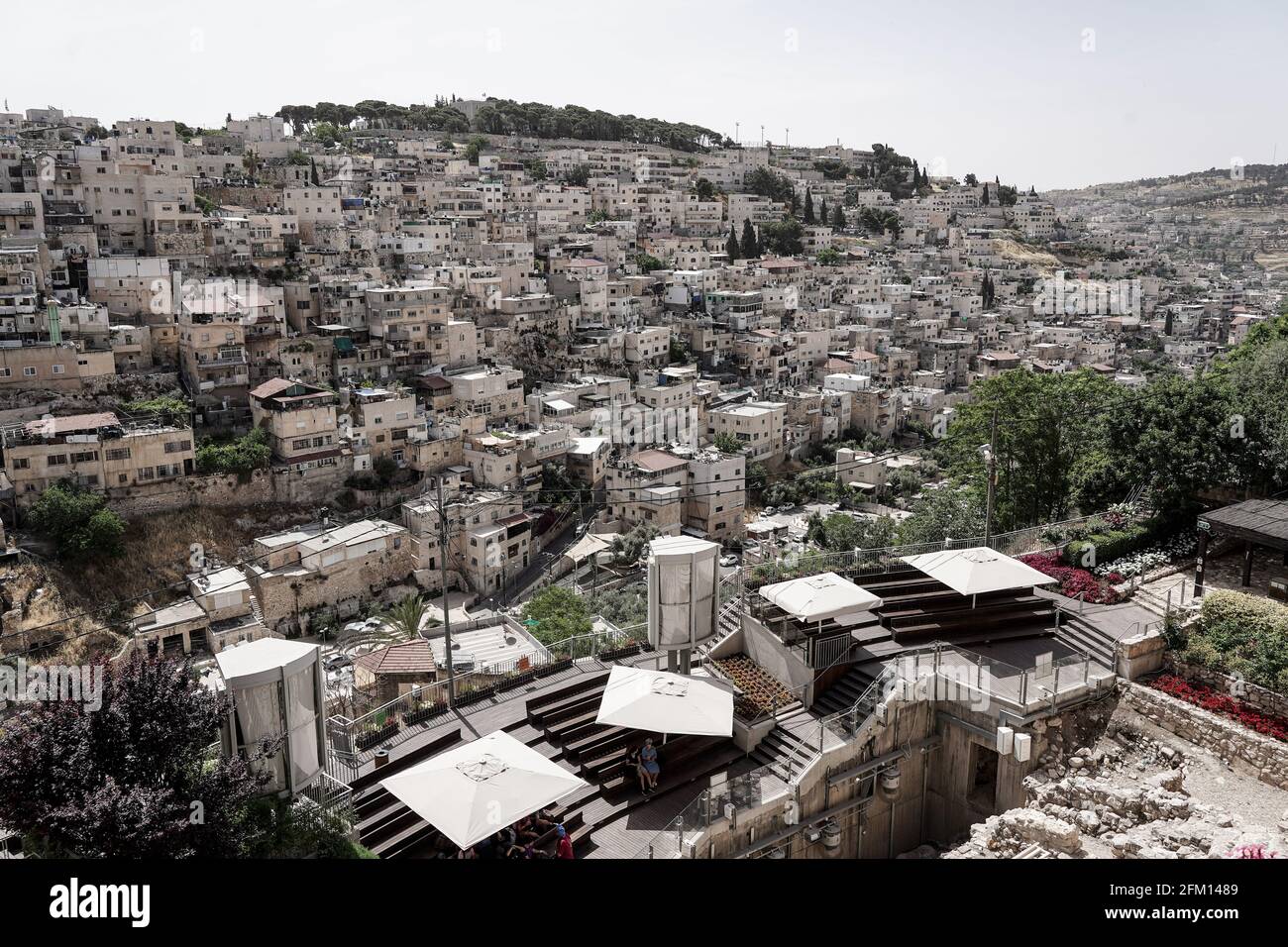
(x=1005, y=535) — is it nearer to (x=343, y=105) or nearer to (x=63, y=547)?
(x=63, y=547)

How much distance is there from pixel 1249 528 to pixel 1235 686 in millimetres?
2845

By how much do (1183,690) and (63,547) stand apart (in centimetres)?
3097

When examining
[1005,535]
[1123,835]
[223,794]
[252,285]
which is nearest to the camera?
[223,794]

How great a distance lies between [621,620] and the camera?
2267 cm

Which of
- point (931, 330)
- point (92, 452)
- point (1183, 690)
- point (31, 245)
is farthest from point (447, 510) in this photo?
point (931, 330)

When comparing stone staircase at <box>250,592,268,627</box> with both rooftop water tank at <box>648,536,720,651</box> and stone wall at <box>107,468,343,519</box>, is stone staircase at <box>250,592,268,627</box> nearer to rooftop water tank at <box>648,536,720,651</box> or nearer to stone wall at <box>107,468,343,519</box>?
stone wall at <box>107,468,343,519</box>

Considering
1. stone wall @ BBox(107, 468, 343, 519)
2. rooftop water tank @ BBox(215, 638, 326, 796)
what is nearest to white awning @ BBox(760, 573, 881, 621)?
rooftop water tank @ BBox(215, 638, 326, 796)

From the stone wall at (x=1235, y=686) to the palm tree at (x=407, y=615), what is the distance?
1773cm

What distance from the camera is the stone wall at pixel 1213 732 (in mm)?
9883

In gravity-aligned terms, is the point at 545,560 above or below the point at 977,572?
below

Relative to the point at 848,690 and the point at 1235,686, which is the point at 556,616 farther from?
the point at 1235,686

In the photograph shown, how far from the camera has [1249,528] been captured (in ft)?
41.2

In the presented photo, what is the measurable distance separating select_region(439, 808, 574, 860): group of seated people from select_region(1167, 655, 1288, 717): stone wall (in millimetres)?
7949

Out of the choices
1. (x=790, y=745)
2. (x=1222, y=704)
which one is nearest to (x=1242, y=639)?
(x=1222, y=704)
